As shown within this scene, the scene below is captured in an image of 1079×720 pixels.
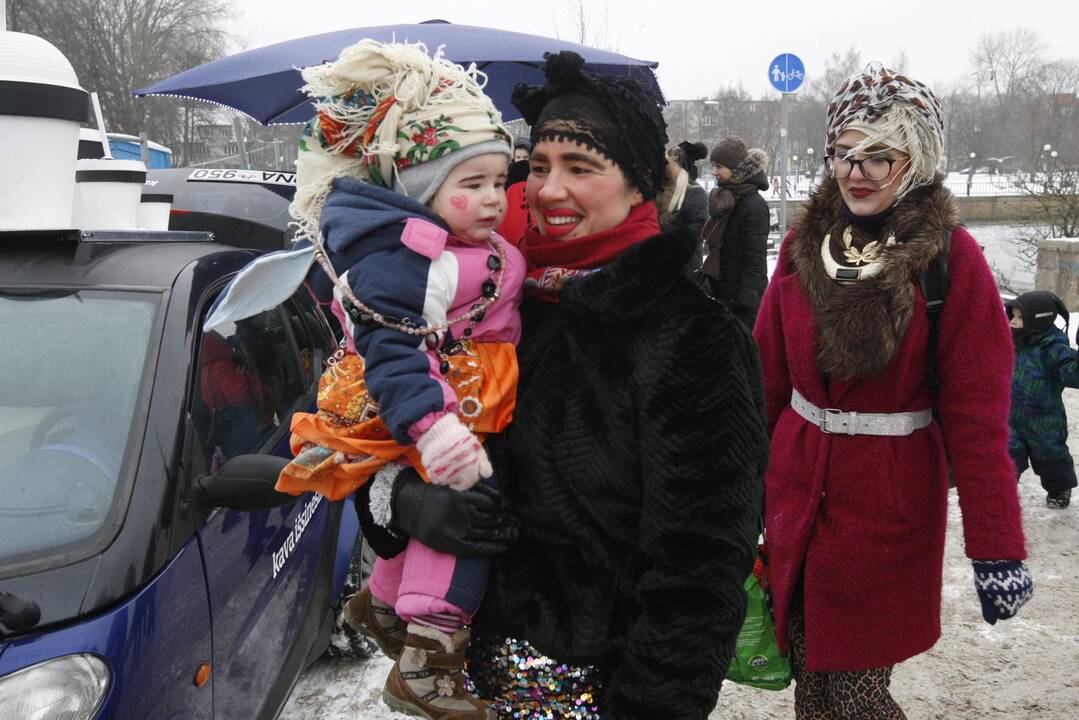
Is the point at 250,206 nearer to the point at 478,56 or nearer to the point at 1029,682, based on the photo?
the point at 478,56

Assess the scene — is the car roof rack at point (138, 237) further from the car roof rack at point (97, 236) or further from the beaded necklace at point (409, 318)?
the beaded necklace at point (409, 318)

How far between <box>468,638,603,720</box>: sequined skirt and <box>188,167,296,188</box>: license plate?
6233 mm

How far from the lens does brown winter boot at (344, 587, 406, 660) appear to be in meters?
1.87

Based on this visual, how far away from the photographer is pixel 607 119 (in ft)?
5.43

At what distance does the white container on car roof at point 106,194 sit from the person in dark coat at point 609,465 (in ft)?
6.63

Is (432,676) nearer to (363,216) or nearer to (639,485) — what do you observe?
(639,485)

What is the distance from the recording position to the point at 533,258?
5.82 feet

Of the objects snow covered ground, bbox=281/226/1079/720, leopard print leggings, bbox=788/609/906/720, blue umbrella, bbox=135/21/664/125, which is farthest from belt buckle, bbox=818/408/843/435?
blue umbrella, bbox=135/21/664/125

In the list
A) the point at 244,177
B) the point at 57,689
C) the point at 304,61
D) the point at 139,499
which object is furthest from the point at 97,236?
the point at 244,177

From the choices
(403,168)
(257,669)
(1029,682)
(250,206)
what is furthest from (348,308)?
(250,206)

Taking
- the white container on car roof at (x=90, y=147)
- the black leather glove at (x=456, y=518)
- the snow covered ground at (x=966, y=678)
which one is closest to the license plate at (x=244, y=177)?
the white container on car roof at (x=90, y=147)

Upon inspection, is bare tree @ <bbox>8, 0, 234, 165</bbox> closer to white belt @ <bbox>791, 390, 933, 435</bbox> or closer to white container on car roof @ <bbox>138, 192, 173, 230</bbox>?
white container on car roof @ <bbox>138, 192, 173, 230</bbox>

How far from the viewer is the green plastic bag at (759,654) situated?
2.46 m

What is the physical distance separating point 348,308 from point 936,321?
1572 mm
